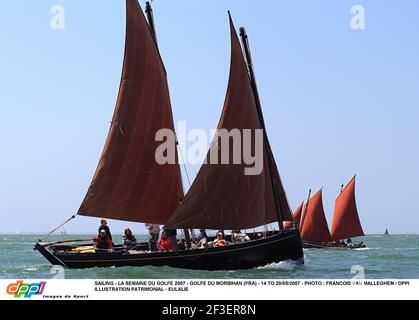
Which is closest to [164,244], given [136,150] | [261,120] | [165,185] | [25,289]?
[165,185]

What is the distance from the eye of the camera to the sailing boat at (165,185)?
101ft

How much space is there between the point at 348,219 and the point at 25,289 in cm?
6211

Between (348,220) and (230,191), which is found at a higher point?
(230,191)

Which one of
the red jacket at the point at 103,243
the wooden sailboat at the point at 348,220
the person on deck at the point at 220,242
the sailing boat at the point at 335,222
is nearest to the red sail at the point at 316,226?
the sailing boat at the point at 335,222

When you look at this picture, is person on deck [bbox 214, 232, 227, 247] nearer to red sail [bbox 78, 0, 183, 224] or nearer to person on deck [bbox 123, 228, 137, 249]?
red sail [bbox 78, 0, 183, 224]

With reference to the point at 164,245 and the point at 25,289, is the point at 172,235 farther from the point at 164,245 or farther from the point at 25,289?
the point at 25,289

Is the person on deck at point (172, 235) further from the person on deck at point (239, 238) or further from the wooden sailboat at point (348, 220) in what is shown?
the wooden sailboat at point (348, 220)

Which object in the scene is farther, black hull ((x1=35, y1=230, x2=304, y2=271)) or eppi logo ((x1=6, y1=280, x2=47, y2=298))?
black hull ((x1=35, y1=230, x2=304, y2=271))

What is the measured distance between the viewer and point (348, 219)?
7094 centimetres

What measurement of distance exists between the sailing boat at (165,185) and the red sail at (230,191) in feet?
0.14

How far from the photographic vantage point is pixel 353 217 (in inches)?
2798

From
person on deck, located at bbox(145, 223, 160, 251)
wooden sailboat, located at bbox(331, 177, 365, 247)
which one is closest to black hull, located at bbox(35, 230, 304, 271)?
person on deck, located at bbox(145, 223, 160, 251)

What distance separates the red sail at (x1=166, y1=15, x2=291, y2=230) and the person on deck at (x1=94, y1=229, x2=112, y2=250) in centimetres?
274

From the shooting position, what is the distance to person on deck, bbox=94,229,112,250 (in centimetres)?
3084
